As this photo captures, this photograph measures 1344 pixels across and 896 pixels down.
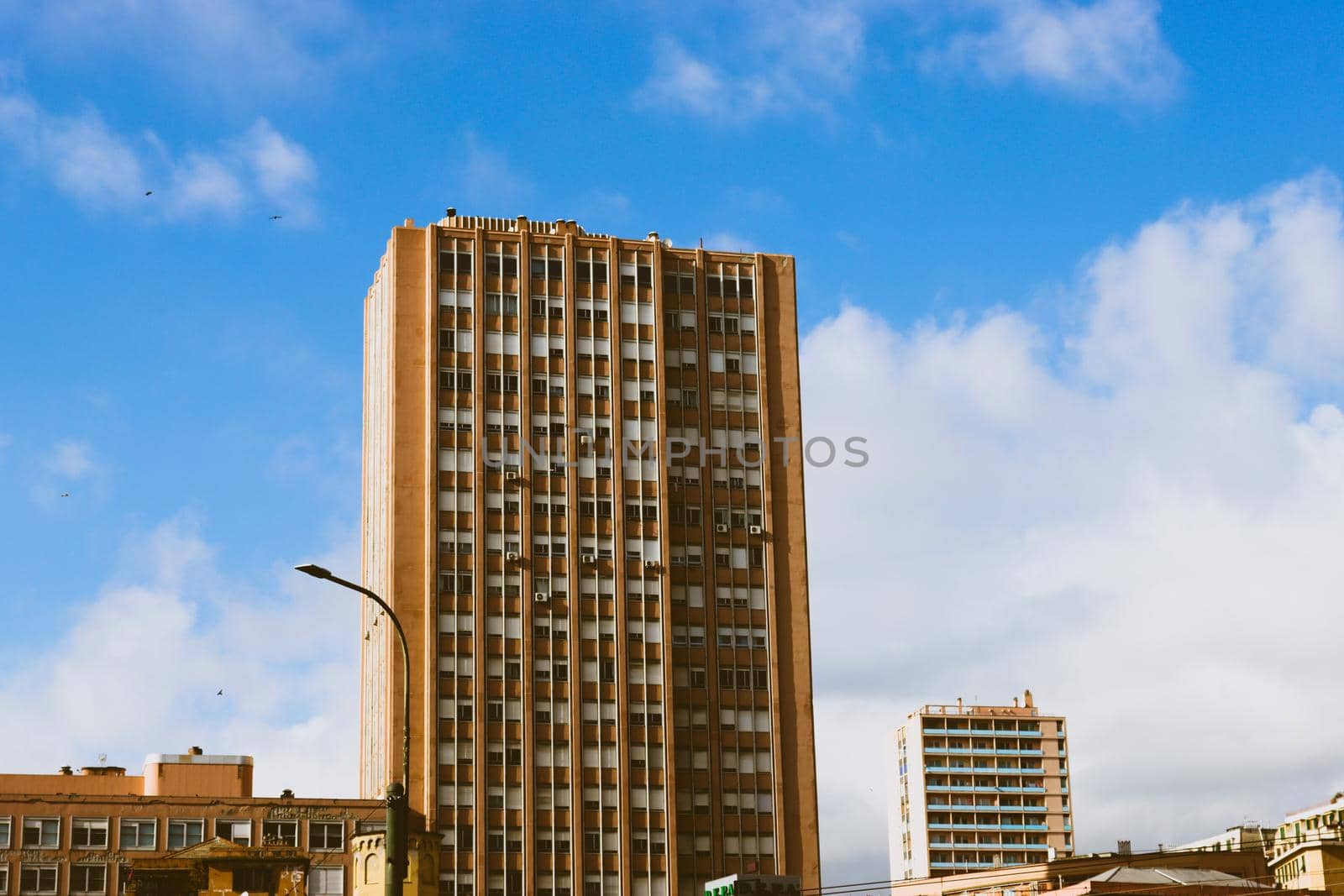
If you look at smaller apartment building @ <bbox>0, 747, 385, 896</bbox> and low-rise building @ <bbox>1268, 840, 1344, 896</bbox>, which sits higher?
smaller apartment building @ <bbox>0, 747, 385, 896</bbox>

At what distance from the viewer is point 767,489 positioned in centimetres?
13025

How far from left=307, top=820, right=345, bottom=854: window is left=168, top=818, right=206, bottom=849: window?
6608 millimetres

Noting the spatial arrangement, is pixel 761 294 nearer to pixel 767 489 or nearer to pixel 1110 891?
pixel 767 489

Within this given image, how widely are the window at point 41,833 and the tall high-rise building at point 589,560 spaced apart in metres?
20.7

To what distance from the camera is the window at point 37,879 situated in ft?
367

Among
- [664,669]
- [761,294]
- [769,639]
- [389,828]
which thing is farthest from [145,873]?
[389,828]

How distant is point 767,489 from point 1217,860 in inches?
1735

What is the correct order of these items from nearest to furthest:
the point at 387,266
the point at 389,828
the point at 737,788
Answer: the point at 389,828 → the point at 737,788 → the point at 387,266

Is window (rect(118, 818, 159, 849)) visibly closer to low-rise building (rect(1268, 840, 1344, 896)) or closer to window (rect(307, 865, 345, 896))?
window (rect(307, 865, 345, 896))

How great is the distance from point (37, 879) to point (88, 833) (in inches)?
156

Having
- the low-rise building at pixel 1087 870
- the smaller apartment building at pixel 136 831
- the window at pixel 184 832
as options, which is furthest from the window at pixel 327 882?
the low-rise building at pixel 1087 870

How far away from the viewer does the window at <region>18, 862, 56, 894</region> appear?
367 feet

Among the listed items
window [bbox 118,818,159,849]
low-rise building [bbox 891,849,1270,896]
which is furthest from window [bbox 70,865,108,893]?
low-rise building [bbox 891,849,1270,896]

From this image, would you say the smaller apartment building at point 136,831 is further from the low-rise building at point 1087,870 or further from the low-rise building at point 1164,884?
the low-rise building at point 1164,884
